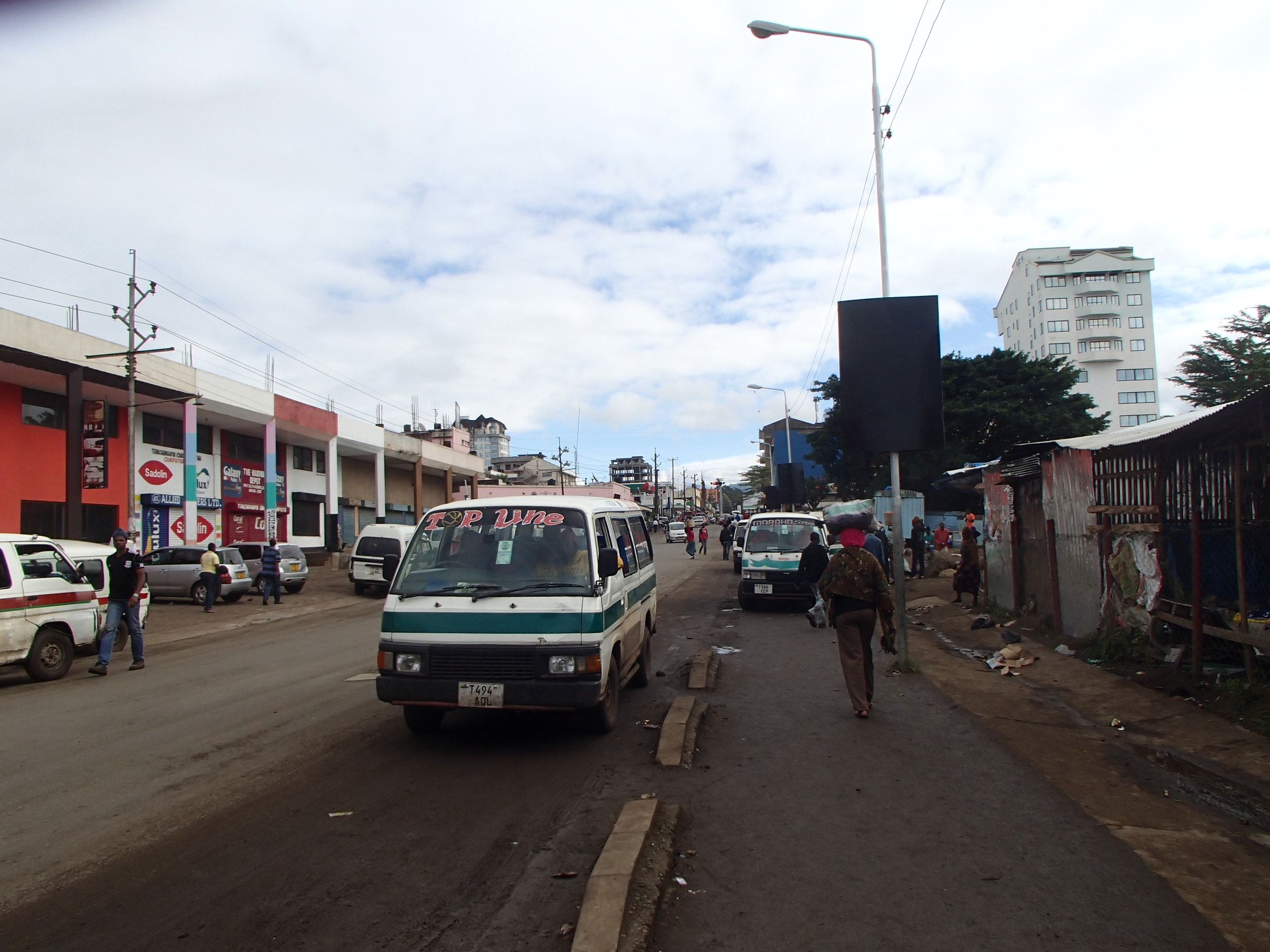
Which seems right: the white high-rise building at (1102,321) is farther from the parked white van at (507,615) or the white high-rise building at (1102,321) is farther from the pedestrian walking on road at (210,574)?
the parked white van at (507,615)

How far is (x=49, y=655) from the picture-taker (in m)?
10.4

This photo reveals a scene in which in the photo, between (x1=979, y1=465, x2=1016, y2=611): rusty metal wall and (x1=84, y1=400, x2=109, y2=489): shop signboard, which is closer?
(x1=979, y1=465, x2=1016, y2=611): rusty metal wall

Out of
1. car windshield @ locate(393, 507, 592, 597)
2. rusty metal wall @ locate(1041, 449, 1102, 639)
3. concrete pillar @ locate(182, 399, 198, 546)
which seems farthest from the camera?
concrete pillar @ locate(182, 399, 198, 546)

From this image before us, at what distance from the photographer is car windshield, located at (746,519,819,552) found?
1677 centimetres

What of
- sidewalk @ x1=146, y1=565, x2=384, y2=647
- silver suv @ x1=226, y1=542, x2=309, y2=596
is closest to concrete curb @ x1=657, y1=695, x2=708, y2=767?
sidewalk @ x1=146, y1=565, x2=384, y2=647

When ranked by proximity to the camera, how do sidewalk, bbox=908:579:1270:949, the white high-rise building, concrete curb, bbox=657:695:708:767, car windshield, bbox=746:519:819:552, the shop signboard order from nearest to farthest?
1. sidewalk, bbox=908:579:1270:949
2. concrete curb, bbox=657:695:708:767
3. car windshield, bbox=746:519:819:552
4. the shop signboard
5. the white high-rise building

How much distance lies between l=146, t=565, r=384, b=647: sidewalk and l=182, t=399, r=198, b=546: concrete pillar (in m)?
5.35

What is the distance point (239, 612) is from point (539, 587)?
17.0 meters

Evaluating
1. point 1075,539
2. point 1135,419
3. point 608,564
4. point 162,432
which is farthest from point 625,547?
point 1135,419

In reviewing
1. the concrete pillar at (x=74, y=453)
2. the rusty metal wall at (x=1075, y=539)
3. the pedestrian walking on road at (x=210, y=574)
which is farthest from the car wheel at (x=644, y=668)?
the concrete pillar at (x=74, y=453)

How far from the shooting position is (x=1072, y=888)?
13.0ft

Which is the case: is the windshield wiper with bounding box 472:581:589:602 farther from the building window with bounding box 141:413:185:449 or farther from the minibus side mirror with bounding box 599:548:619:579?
the building window with bounding box 141:413:185:449

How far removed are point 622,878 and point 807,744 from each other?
3171 millimetres

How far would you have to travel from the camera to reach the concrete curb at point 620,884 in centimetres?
334
